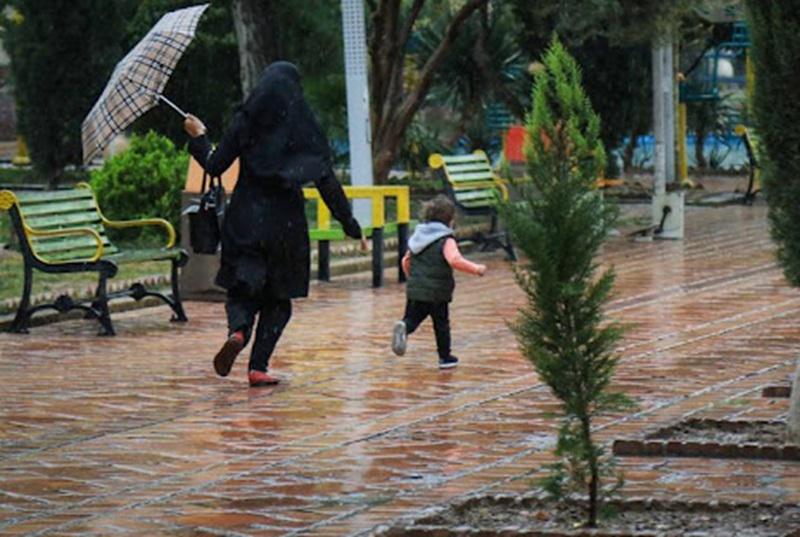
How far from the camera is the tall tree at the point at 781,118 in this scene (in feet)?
A: 27.5

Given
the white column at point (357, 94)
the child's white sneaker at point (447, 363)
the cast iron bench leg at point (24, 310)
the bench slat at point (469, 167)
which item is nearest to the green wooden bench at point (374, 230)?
the bench slat at point (469, 167)

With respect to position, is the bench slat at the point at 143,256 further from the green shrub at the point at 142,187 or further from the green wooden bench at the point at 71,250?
the green shrub at the point at 142,187

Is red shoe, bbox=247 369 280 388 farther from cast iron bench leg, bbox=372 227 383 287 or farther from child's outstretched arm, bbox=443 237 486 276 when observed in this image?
cast iron bench leg, bbox=372 227 383 287

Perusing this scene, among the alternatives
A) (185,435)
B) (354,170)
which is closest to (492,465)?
(185,435)

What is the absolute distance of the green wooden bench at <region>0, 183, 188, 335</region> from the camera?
536 inches

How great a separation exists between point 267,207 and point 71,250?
11.7ft

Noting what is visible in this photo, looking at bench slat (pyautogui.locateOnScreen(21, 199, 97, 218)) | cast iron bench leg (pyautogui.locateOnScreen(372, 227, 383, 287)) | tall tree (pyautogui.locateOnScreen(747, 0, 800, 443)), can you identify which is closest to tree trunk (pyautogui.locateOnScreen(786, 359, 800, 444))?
tall tree (pyautogui.locateOnScreen(747, 0, 800, 443))

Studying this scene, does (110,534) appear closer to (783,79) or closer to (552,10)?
(783,79)

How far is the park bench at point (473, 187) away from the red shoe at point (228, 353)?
769 centimetres

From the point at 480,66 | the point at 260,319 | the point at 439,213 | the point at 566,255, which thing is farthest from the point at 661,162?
the point at 566,255

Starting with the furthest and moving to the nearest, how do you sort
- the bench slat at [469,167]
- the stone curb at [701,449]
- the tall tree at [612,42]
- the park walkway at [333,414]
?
the tall tree at [612,42] → the bench slat at [469,167] → the stone curb at [701,449] → the park walkway at [333,414]

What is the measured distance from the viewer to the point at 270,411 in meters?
10.1

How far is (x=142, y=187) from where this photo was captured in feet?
62.5

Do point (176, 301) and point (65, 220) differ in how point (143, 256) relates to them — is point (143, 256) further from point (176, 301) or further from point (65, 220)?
point (65, 220)
